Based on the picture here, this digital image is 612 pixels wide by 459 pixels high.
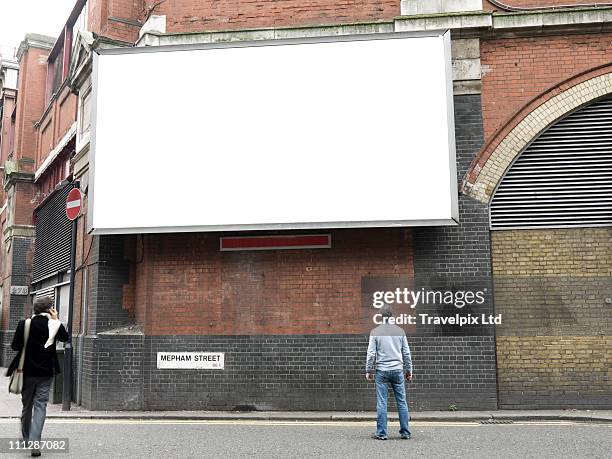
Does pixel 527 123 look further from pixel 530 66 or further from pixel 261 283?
pixel 261 283

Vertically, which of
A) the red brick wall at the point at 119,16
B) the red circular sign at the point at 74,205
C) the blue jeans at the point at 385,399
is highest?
the red brick wall at the point at 119,16

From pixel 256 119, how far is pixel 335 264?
305 centimetres

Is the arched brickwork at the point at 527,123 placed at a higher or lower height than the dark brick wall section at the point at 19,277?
higher

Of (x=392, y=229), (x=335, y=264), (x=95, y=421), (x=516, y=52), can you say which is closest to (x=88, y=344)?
(x=95, y=421)

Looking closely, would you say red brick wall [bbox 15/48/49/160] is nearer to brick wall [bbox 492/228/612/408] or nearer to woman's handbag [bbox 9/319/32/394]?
woman's handbag [bbox 9/319/32/394]

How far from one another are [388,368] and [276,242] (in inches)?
153

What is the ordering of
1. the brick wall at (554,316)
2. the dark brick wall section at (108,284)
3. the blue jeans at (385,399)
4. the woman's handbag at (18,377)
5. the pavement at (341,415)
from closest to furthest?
the woman's handbag at (18,377) → the blue jeans at (385,399) → the pavement at (341,415) → the brick wall at (554,316) → the dark brick wall section at (108,284)

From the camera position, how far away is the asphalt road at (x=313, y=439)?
693 cm

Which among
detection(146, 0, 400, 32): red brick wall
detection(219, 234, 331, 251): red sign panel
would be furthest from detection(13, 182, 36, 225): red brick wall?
detection(219, 234, 331, 251): red sign panel

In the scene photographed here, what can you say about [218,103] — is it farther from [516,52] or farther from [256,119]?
[516,52]

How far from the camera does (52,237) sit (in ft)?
57.9

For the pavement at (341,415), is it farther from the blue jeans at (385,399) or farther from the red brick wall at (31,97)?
the red brick wall at (31,97)

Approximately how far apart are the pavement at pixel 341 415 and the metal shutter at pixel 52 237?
19.3 ft

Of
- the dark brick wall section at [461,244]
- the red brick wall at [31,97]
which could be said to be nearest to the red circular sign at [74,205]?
the dark brick wall section at [461,244]
